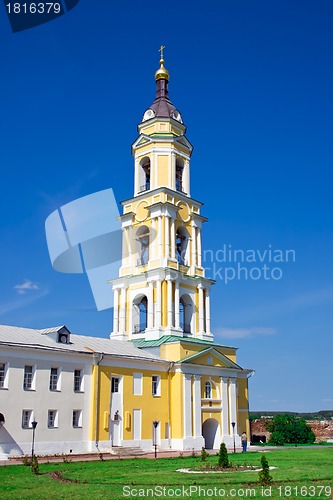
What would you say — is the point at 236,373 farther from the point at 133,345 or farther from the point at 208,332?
the point at 133,345

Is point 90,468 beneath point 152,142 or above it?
beneath

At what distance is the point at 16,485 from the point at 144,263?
2904cm

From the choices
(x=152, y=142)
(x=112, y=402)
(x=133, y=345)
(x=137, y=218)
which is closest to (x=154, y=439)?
(x=112, y=402)

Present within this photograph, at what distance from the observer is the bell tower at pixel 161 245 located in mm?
43281

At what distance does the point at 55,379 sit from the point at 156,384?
859 cm

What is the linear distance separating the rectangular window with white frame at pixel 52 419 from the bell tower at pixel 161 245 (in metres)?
11.4

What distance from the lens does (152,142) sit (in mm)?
47750

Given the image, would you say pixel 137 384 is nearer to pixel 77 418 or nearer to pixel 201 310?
pixel 77 418

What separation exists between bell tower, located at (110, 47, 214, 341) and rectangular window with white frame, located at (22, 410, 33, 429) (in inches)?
511

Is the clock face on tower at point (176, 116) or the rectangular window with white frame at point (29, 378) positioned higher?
the clock face on tower at point (176, 116)

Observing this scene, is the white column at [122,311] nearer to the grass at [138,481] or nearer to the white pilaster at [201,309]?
the white pilaster at [201,309]

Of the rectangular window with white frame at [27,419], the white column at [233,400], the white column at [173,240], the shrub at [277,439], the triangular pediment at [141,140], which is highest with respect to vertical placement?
the triangular pediment at [141,140]

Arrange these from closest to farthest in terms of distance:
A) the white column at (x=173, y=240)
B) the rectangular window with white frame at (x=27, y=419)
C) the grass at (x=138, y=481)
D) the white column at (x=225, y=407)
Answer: the grass at (x=138, y=481)
the rectangular window with white frame at (x=27, y=419)
the white column at (x=225, y=407)
the white column at (x=173, y=240)

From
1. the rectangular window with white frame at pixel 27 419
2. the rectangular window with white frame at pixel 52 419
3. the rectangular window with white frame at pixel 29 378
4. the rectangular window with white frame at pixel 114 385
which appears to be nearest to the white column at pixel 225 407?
the rectangular window with white frame at pixel 114 385
